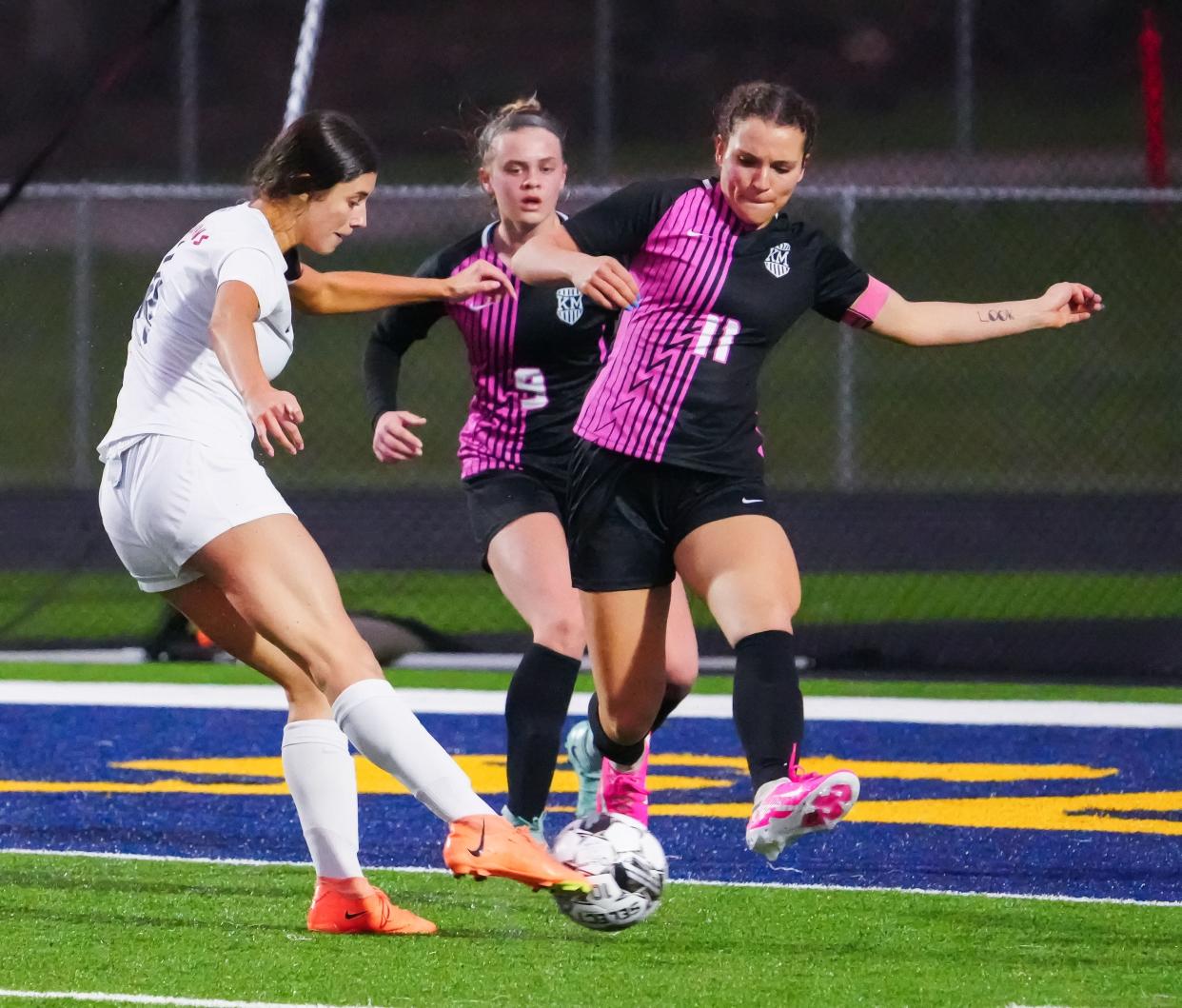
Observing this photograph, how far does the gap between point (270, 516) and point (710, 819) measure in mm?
2475

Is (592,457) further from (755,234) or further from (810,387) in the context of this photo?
(810,387)

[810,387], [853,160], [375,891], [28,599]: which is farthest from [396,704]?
[853,160]

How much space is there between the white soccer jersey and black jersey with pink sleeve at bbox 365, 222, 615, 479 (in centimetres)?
127

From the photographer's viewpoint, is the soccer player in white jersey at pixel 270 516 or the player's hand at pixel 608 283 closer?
the soccer player in white jersey at pixel 270 516

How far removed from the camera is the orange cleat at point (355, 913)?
487 centimetres

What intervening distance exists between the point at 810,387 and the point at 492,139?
17.0 meters

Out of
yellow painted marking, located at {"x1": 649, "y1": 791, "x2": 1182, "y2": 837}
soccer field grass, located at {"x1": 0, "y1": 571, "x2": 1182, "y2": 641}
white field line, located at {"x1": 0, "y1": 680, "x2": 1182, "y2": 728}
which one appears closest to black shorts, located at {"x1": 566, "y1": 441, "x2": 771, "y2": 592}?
yellow painted marking, located at {"x1": 649, "y1": 791, "x2": 1182, "y2": 837}

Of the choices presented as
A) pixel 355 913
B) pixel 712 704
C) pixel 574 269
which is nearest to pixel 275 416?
pixel 574 269

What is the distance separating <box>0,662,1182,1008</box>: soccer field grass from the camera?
4426 millimetres

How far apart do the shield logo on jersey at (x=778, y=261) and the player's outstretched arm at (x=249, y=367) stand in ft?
4.08

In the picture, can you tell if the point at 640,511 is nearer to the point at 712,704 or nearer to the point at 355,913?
the point at 355,913

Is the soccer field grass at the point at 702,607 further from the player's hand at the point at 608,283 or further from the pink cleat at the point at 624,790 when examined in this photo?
the player's hand at the point at 608,283

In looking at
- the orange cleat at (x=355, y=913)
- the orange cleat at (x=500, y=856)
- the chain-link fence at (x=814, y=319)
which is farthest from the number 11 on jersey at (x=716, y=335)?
the chain-link fence at (x=814, y=319)

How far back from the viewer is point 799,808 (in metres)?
4.45
